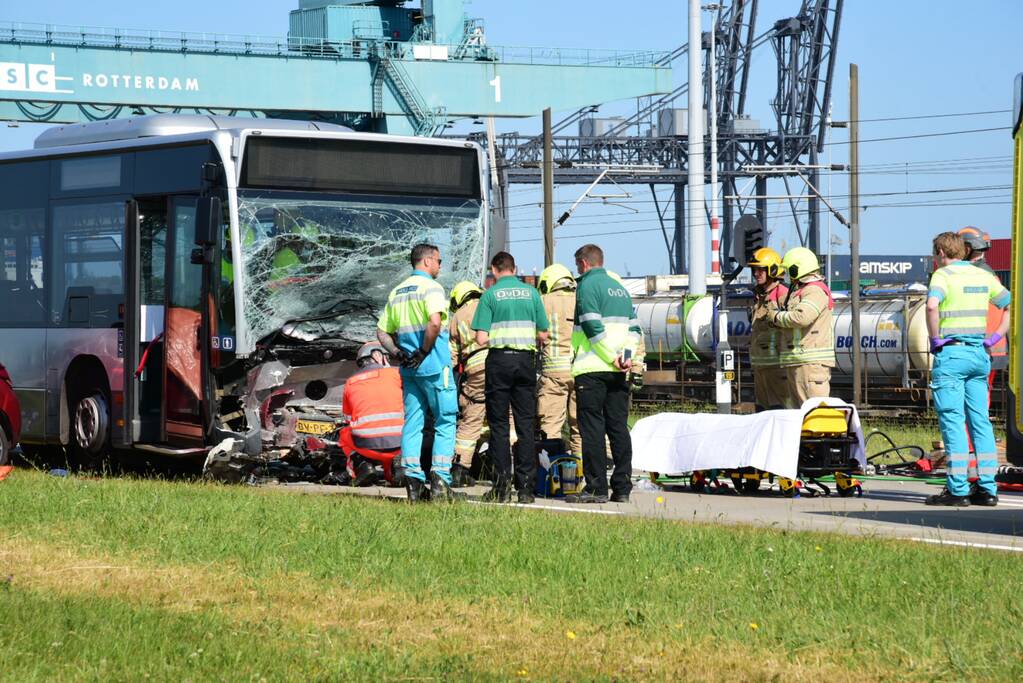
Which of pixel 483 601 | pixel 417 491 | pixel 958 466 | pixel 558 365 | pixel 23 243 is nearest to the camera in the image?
pixel 483 601

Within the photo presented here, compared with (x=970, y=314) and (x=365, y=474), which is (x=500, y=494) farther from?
(x=970, y=314)

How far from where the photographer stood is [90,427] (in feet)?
51.3

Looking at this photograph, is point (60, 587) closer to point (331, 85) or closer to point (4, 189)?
point (4, 189)

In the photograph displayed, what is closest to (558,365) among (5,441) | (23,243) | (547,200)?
(5,441)

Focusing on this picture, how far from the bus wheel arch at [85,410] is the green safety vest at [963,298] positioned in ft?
25.3

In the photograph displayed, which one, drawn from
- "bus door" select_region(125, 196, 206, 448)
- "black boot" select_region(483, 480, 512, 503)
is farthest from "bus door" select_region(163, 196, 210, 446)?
"black boot" select_region(483, 480, 512, 503)

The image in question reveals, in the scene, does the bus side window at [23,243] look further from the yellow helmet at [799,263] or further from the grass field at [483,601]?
the yellow helmet at [799,263]

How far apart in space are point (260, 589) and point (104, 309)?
8.15m

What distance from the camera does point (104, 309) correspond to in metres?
15.6

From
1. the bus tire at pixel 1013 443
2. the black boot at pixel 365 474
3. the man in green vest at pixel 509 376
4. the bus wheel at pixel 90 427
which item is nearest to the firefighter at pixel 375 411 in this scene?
the black boot at pixel 365 474

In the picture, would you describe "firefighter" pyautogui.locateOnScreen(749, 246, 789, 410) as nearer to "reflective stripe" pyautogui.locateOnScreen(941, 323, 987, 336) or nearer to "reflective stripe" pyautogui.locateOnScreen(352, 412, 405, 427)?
"reflective stripe" pyautogui.locateOnScreen(941, 323, 987, 336)

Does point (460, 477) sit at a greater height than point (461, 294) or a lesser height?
lesser

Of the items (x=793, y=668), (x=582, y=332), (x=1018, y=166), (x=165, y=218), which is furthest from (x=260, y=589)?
(x=165, y=218)

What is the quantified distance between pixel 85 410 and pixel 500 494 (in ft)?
16.7
